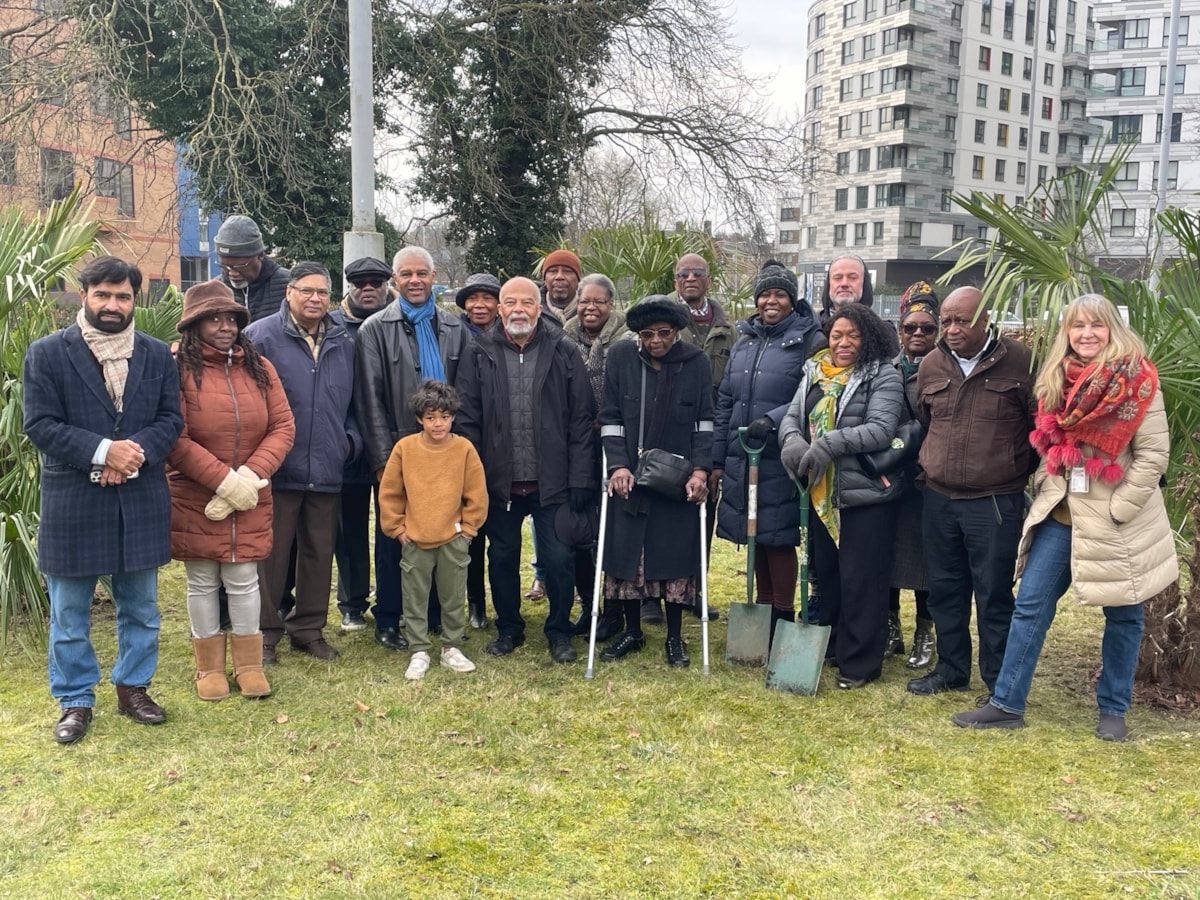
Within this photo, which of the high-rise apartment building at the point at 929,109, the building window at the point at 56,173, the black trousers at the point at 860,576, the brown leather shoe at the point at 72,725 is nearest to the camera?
the brown leather shoe at the point at 72,725

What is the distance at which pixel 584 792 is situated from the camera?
4.16m

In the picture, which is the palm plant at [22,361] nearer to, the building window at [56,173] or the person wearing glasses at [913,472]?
the person wearing glasses at [913,472]

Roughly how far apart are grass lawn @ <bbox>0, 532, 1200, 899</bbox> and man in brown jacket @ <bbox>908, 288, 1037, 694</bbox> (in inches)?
25.6

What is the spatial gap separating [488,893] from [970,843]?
1809 mm

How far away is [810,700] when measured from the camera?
17.1 ft

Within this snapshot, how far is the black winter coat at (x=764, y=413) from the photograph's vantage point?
18.4 feet

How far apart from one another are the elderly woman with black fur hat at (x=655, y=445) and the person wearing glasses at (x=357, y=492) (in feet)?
4.84

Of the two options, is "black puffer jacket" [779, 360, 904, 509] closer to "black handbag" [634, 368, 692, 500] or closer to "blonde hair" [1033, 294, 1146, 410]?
"black handbag" [634, 368, 692, 500]

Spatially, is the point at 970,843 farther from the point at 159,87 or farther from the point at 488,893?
the point at 159,87

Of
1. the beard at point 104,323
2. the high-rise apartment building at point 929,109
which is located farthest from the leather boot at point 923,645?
the high-rise apartment building at point 929,109

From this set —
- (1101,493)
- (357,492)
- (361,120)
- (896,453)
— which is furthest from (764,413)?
(361,120)

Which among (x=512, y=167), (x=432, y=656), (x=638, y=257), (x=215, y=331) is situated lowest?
(x=432, y=656)

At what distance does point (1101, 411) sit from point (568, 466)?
9.03 feet

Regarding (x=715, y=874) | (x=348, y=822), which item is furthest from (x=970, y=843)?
(x=348, y=822)
